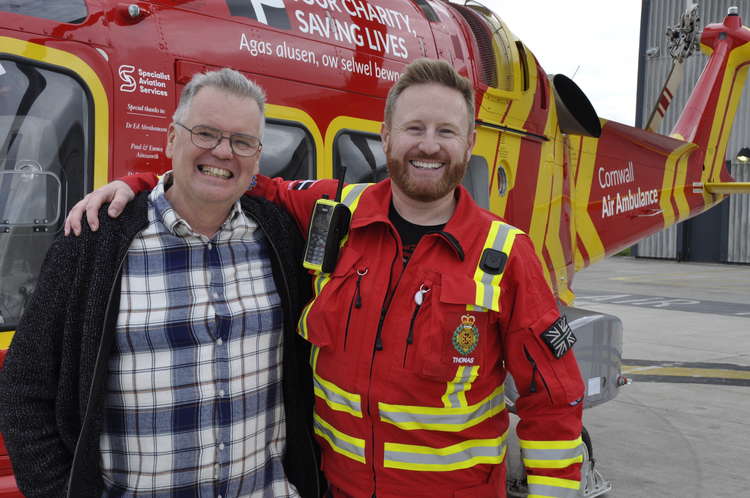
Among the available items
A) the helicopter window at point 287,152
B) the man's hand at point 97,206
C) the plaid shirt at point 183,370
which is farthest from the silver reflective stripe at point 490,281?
the helicopter window at point 287,152

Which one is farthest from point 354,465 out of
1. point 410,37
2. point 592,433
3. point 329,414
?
point 592,433

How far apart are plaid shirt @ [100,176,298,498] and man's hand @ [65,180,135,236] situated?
0.07 meters

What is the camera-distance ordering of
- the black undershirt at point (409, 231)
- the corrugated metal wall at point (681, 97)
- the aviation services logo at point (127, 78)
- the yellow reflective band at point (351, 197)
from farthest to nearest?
the corrugated metal wall at point (681, 97) → the aviation services logo at point (127, 78) → the yellow reflective band at point (351, 197) → the black undershirt at point (409, 231)

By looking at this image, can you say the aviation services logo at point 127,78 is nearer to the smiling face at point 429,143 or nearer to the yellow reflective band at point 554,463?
the smiling face at point 429,143

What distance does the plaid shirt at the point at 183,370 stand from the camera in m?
1.70

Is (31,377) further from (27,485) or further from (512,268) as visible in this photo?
(512,268)

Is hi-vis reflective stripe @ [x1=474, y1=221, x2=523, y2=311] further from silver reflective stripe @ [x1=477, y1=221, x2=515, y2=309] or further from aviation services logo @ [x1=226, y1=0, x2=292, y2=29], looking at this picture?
aviation services logo @ [x1=226, y1=0, x2=292, y2=29]

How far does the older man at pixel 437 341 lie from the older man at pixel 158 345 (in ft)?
0.50

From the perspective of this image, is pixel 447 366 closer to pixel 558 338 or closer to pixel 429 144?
pixel 558 338

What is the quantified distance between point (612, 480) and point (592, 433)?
103cm

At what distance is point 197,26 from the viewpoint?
2.78 m

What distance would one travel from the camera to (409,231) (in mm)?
1907

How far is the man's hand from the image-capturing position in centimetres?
172

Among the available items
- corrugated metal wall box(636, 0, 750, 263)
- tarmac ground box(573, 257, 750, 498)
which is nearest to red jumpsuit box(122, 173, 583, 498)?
tarmac ground box(573, 257, 750, 498)
